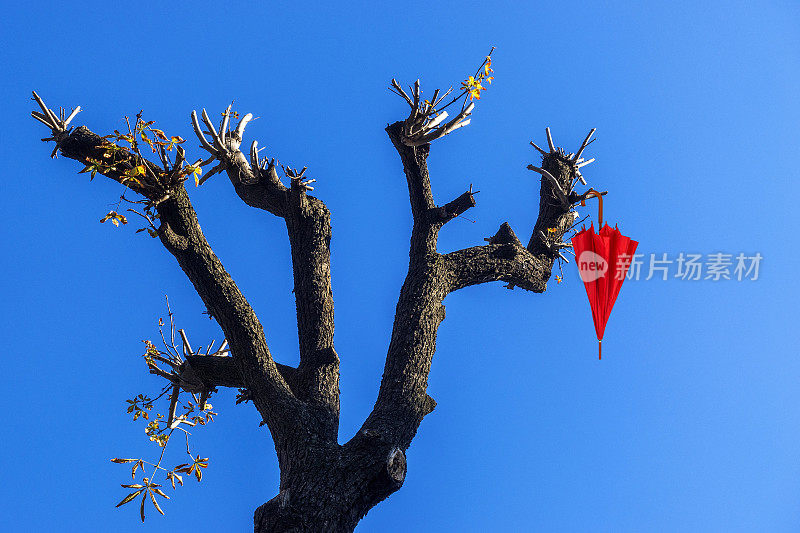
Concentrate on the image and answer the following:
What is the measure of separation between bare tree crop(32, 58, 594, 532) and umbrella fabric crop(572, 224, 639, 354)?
2.09 feet

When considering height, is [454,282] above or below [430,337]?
above

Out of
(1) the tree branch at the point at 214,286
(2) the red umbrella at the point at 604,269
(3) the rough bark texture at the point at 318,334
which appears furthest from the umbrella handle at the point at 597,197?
(1) the tree branch at the point at 214,286

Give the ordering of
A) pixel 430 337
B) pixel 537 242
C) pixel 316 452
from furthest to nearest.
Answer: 1. pixel 537 242
2. pixel 430 337
3. pixel 316 452

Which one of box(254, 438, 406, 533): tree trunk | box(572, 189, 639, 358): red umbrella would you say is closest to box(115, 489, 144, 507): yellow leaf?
box(254, 438, 406, 533): tree trunk

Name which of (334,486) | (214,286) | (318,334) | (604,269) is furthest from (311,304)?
(604,269)

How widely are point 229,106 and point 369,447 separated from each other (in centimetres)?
229

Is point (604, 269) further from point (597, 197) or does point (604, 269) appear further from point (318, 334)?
point (318, 334)

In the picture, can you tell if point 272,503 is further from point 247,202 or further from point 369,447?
point 247,202

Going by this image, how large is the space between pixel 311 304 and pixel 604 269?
6.13 ft

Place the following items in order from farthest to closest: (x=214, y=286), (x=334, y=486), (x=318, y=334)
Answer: (x=318, y=334) → (x=214, y=286) → (x=334, y=486)

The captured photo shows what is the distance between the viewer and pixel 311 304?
4.38 m

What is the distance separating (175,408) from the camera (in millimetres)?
4605

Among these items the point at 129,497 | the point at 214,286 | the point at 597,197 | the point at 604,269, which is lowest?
the point at 129,497

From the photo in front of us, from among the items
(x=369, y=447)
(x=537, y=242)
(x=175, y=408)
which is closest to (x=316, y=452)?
(x=369, y=447)
